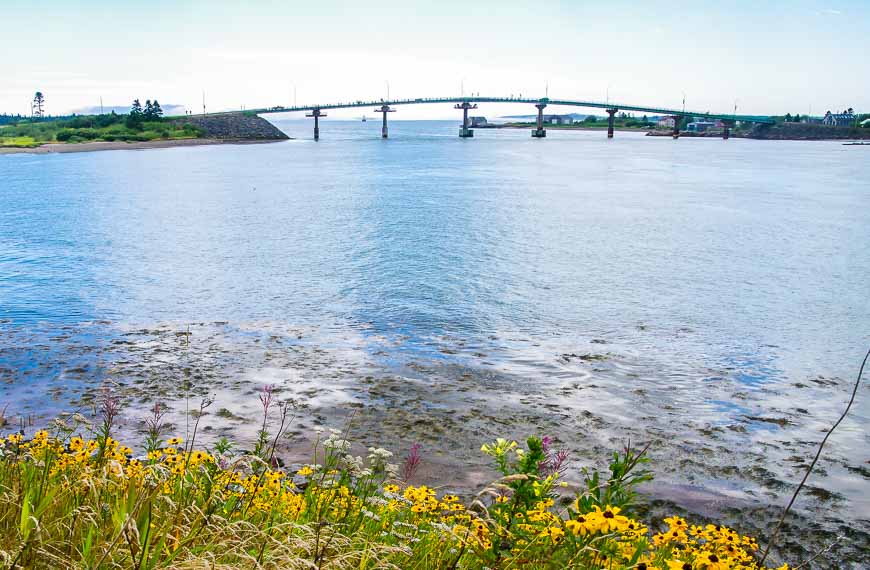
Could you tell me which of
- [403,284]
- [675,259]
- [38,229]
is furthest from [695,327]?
[38,229]

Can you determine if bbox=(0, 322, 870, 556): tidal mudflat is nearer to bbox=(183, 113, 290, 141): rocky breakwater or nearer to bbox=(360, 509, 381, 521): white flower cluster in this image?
bbox=(360, 509, 381, 521): white flower cluster

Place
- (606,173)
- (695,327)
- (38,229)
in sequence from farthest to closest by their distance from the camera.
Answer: (606,173) < (38,229) < (695,327)

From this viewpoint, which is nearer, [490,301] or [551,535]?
[551,535]

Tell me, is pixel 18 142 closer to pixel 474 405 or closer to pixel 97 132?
pixel 97 132

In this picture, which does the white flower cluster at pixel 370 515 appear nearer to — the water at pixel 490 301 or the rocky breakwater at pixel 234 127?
the water at pixel 490 301

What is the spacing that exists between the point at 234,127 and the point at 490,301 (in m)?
175

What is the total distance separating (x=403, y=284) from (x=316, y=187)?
38104 millimetres

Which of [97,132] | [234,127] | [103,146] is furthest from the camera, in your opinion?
[234,127]

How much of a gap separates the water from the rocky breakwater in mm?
134344

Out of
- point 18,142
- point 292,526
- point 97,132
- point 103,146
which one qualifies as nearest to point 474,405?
point 292,526

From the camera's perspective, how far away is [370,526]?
17.5ft

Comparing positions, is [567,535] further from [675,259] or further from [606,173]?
[606,173]

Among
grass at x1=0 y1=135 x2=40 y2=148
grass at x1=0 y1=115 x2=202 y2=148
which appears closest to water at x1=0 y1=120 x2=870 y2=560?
grass at x1=0 y1=135 x2=40 y2=148

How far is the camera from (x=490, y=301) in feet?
61.6
